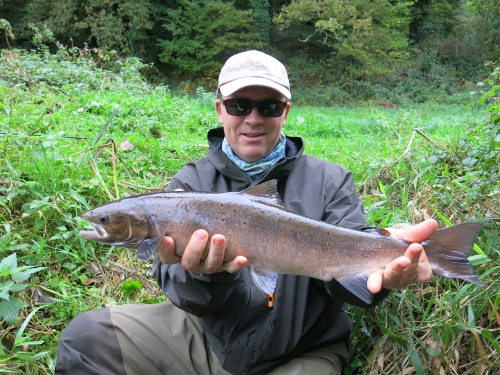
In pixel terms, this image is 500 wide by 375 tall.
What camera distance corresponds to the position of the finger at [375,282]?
7.10 ft

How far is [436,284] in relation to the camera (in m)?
2.86

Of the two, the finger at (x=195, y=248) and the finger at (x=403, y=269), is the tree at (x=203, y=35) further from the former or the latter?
the finger at (x=403, y=269)

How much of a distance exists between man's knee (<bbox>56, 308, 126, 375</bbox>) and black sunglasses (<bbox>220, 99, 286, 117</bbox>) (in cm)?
174

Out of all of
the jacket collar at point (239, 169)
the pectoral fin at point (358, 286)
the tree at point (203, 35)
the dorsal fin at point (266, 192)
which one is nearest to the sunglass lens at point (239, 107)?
the jacket collar at point (239, 169)

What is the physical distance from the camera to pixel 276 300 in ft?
8.17

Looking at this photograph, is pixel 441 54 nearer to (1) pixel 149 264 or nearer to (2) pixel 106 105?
(2) pixel 106 105

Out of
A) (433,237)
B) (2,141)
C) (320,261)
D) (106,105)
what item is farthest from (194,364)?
(106,105)

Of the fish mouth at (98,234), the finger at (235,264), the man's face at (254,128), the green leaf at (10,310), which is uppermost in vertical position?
the man's face at (254,128)

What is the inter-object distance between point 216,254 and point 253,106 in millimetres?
1242

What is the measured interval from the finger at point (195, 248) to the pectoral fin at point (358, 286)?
2.59ft

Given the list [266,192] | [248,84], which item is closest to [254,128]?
[248,84]

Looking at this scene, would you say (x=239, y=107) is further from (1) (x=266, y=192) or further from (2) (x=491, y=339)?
(2) (x=491, y=339)

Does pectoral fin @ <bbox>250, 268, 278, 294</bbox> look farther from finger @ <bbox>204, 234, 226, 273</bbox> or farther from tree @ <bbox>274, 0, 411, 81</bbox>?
tree @ <bbox>274, 0, 411, 81</bbox>

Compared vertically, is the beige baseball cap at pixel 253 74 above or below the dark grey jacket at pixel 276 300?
above
